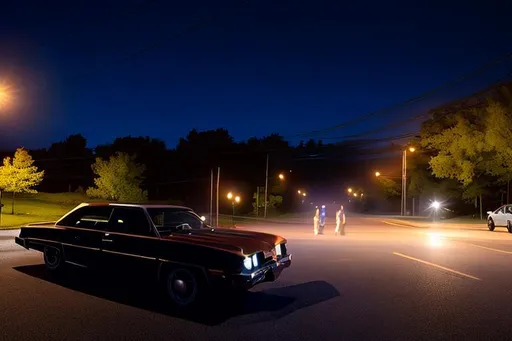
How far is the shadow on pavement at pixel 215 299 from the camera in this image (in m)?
6.82

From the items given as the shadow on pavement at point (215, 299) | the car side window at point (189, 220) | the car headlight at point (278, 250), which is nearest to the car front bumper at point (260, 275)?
the car headlight at point (278, 250)

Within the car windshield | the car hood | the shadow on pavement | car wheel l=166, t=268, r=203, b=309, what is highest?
the car windshield

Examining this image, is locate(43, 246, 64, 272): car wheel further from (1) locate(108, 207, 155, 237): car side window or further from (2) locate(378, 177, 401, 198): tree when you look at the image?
(2) locate(378, 177, 401, 198): tree

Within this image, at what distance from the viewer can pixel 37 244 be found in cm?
964

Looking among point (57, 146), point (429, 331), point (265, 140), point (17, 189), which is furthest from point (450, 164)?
point (57, 146)

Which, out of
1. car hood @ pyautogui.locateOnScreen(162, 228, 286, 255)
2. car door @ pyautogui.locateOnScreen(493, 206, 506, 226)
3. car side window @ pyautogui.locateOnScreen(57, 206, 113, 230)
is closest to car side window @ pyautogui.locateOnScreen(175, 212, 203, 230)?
car hood @ pyautogui.locateOnScreen(162, 228, 286, 255)

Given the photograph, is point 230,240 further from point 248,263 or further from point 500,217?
point 500,217

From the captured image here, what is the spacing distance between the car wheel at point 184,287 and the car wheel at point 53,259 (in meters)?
3.03

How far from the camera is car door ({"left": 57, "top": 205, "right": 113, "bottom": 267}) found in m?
8.47

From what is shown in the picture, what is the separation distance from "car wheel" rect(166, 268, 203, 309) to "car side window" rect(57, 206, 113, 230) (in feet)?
6.18

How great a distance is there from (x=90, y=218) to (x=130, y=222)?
176cm

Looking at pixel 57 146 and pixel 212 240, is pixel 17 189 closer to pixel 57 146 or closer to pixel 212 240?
pixel 212 240

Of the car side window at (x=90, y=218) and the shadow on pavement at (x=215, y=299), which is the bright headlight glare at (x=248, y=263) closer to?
the shadow on pavement at (x=215, y=299)

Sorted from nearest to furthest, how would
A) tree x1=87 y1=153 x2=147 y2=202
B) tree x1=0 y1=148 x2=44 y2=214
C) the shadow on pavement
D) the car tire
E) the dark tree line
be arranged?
the shadow on pavement
the car tire
tree x1=0 y1=148 x2=44 y2=214
tree x1=87 y1=153 x2=147 y2=202
the dark tree line
